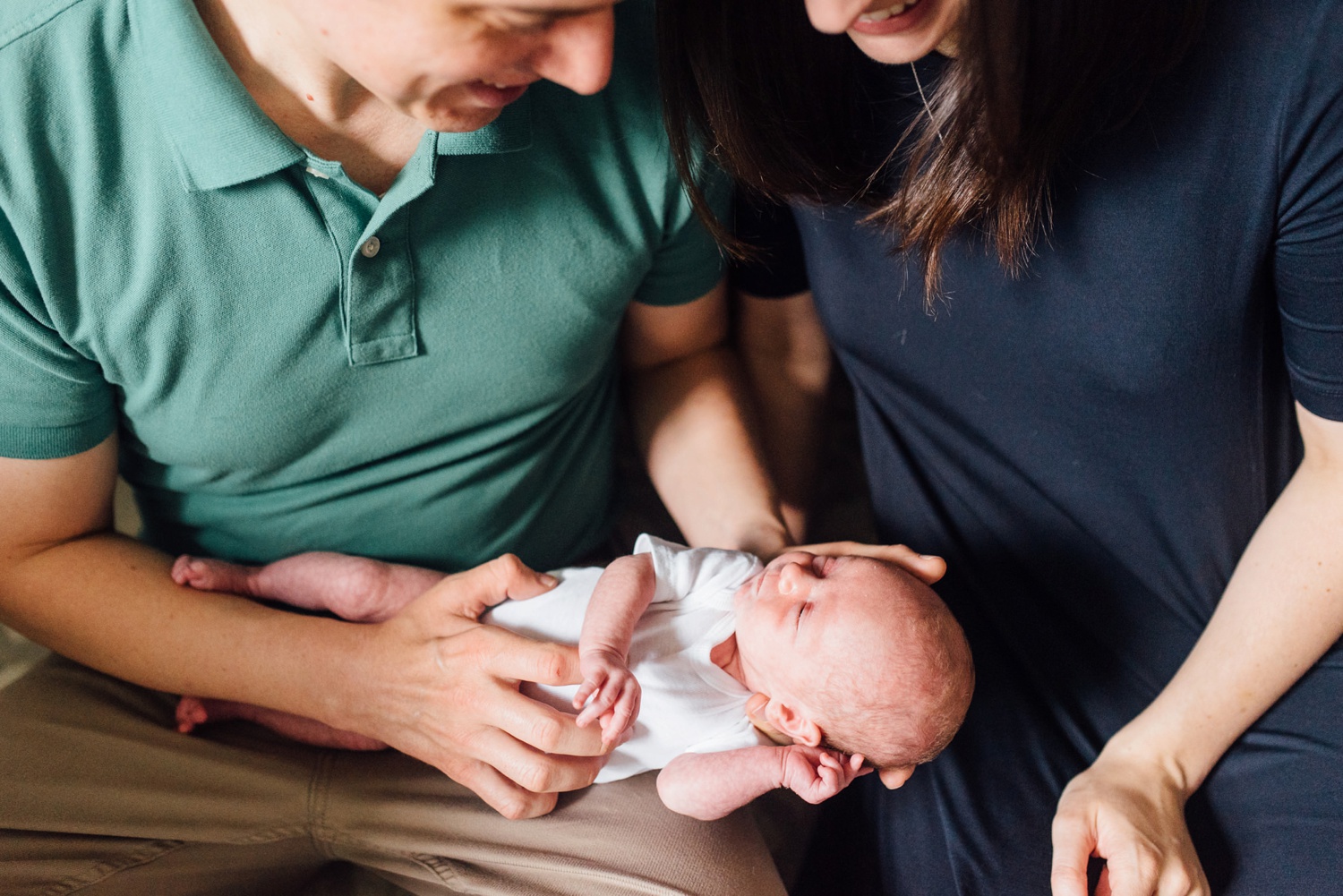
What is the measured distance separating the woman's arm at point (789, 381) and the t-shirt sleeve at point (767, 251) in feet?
0.08

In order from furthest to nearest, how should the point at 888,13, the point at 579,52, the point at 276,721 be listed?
the point at 276,721 < the point at 888,13 < the point at 579,52

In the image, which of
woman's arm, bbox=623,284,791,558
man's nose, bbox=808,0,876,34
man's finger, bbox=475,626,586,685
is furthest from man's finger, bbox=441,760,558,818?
man's nose, bbox=808,0,876,34

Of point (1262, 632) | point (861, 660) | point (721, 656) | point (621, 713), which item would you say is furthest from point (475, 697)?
point (1262, 632)

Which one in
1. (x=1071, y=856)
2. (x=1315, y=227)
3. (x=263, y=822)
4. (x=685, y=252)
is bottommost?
(x=263, y=822)

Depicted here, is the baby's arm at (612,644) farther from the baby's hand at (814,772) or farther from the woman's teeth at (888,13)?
the woman's teeth at (888,13)

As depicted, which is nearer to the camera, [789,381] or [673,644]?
[673,644]

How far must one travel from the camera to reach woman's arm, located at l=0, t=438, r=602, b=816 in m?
1.08

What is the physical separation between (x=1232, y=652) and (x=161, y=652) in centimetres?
123

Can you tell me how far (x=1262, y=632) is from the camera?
1.14 m

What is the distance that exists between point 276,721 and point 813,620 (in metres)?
0.68

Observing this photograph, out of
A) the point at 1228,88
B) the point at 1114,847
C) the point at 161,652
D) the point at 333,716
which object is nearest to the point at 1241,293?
the point at 1228,88

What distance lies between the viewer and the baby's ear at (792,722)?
1.09 m

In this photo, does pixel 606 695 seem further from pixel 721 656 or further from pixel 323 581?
pixel 323 581

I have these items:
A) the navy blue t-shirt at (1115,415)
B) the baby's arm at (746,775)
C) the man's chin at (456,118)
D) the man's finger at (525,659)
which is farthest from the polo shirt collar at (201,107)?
the baby's arm at (746,775)
